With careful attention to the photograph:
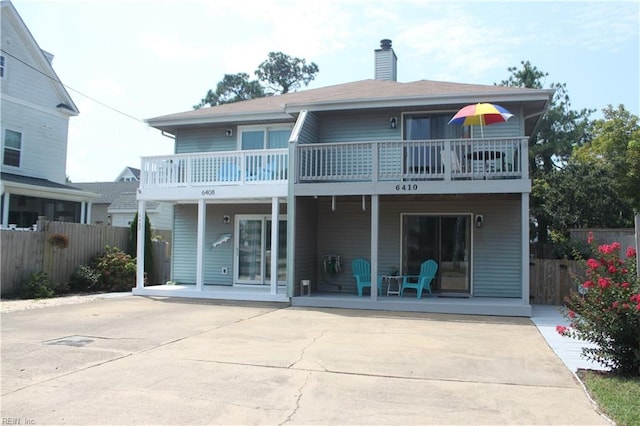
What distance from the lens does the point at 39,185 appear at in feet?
59.1

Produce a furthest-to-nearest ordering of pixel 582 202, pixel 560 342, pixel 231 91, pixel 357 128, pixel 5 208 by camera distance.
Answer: pixel 231 91, pixel 582 202, pixel 5 208, pixel 357 128, pixel 560 342

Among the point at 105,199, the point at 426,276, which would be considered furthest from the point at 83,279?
the point at 105,199

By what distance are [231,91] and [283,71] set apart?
18.6 feet

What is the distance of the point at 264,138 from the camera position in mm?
15086

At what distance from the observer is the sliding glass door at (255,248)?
48.6 feet

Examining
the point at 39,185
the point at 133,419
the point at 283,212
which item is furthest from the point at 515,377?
the point at 39,185

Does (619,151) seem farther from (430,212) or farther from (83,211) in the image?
(83,211)

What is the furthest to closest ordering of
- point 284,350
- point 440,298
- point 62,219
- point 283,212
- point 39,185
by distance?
1. point 62,219
2. point 39,185
3. point 283,212
4. point 440,298
5. point 284,350

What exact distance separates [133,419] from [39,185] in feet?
53.0

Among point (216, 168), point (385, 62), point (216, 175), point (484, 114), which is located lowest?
point (216, 175)

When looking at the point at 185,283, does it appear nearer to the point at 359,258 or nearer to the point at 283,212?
the point at 283,212

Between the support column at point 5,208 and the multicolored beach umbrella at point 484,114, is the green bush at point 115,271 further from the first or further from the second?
the multicolored beach umbrella at point 484,114

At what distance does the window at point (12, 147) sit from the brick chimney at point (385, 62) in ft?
44.1

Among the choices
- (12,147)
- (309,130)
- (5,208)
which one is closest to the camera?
(309,130)
